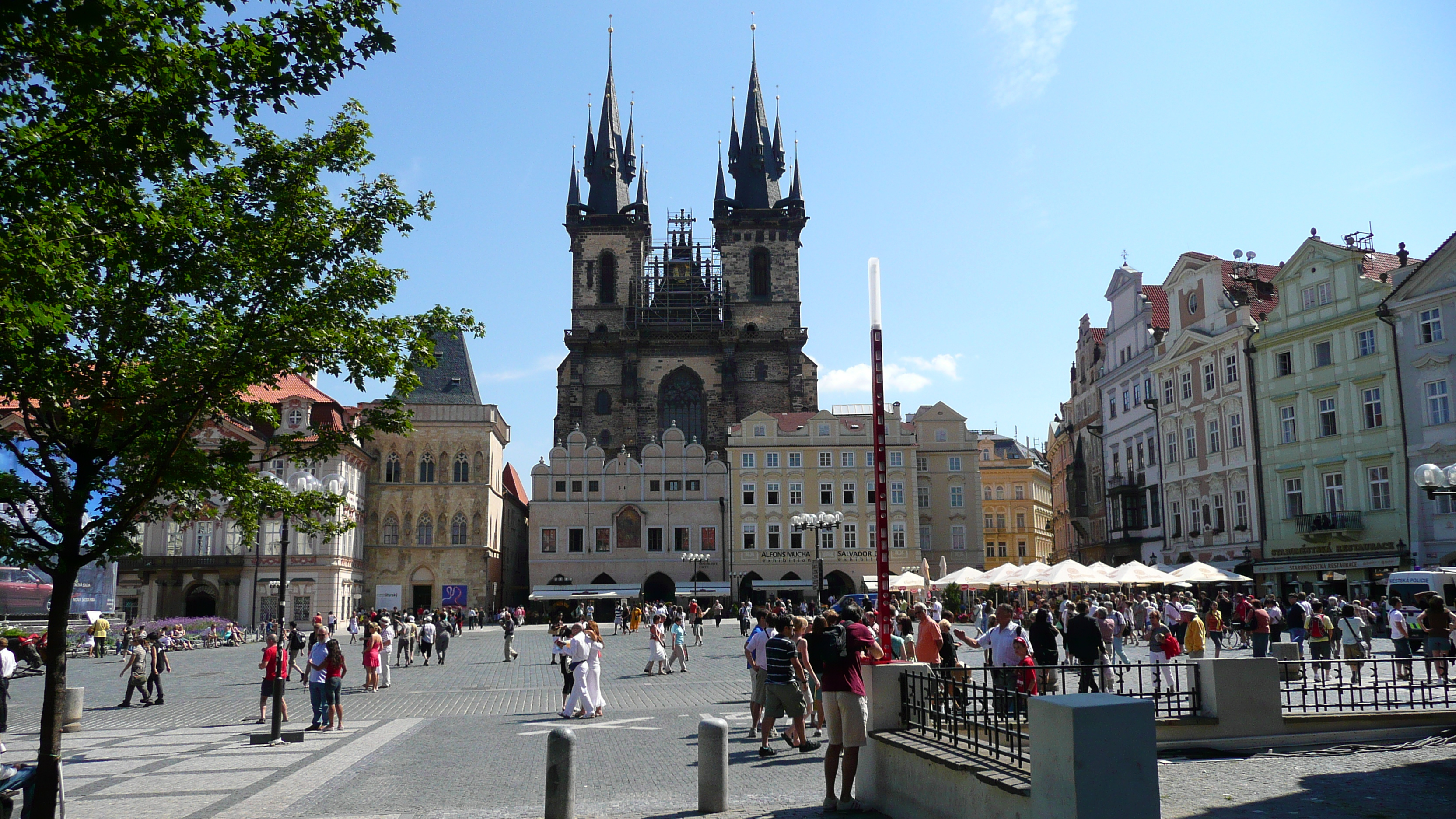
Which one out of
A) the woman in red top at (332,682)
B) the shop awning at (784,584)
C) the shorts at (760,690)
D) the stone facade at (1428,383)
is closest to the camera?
the shorts at (760,690)

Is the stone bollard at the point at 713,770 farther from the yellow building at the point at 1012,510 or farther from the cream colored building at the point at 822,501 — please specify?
the yellow building at the point at 1012,510

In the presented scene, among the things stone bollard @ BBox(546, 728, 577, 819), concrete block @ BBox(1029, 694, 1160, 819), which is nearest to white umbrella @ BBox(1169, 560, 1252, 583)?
stone bollard @ BBox(546, 728, 577, 819)

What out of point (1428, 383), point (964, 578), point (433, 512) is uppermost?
point (1428, 383)

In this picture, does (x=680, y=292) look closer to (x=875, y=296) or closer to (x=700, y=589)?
(x=700, y=589)

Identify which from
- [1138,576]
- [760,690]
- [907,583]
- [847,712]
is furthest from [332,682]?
[907,583]

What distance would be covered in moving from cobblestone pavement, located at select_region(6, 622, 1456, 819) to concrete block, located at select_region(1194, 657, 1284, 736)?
519 millimetres

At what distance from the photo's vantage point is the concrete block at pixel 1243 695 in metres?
11.9

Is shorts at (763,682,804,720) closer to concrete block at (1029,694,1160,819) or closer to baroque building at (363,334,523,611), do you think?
concrete block at (1029,694,1160,819)

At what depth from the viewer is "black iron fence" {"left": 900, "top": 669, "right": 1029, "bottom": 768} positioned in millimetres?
8305

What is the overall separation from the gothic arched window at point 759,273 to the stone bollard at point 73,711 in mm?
70190

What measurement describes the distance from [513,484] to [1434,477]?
78.1 metres

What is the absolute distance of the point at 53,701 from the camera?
407 inches

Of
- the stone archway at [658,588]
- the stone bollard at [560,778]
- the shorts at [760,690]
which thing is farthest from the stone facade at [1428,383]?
the stone archway at [658,588]

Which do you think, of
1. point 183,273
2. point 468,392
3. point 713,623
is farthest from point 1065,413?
point 183,273
